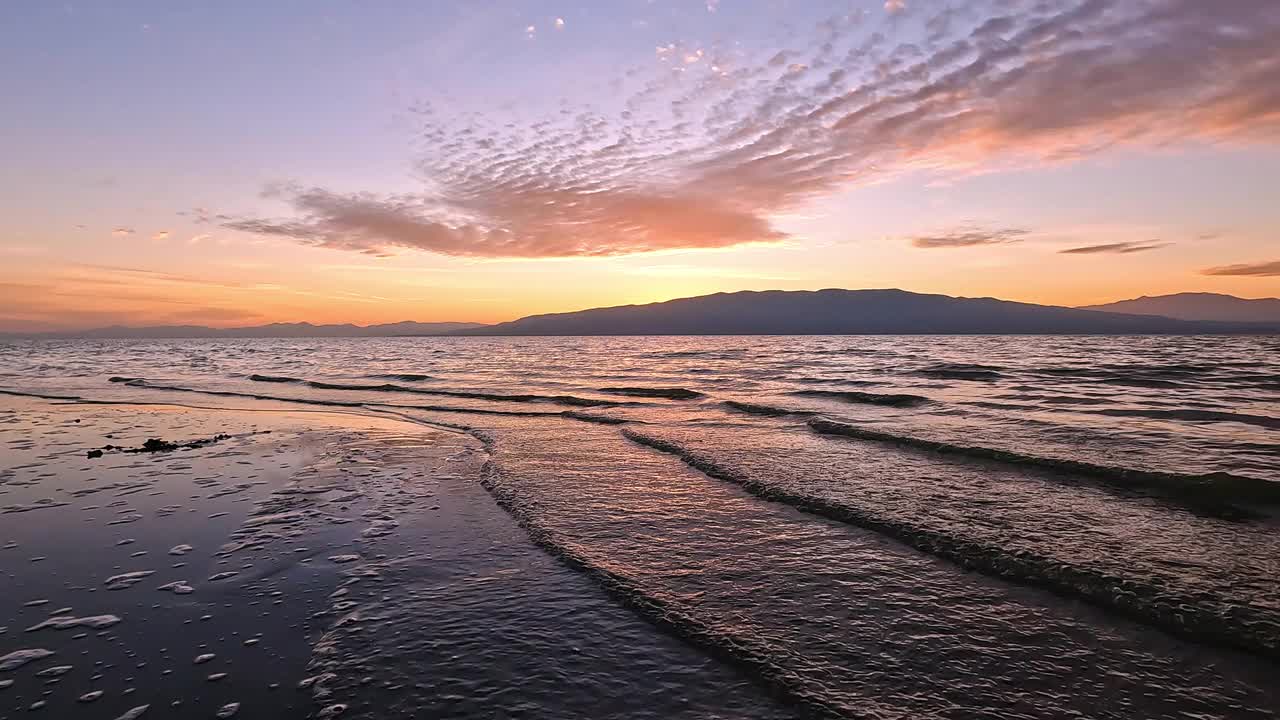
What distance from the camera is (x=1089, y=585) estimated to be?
20.7ft

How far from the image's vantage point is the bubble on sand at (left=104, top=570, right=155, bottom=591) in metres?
6.09

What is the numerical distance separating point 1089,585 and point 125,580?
33.1 feet

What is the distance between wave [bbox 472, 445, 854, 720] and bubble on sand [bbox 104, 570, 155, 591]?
4164 millimetres

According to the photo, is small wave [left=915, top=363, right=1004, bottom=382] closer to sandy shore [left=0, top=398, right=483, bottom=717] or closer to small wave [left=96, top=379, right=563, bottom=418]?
small wave [left=96, top=379, right=563, bottom=418]

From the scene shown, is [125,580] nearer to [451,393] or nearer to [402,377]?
[451,393]

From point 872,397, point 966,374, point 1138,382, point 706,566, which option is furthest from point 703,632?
point 966,374

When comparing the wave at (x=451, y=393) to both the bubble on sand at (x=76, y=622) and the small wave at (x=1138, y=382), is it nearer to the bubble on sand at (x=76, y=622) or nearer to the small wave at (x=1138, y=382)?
the bubble on sand at (x=76, y=622)

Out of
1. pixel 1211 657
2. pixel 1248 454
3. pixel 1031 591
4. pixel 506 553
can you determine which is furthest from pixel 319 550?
pixel 1248 454

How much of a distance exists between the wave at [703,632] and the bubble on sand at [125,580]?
416 cm

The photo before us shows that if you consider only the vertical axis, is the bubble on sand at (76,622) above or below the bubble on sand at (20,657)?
below

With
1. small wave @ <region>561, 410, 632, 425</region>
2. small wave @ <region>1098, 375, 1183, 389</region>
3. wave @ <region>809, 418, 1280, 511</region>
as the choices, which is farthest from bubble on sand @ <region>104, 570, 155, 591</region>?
small wave @ <region>1098, 375, 1183, 389</region>

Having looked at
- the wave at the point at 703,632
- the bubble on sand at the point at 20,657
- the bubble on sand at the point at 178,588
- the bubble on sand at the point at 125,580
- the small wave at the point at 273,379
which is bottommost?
the wave at the point at 703,632

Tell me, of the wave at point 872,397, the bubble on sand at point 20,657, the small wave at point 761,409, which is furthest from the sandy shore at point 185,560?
the wave at point 872,397

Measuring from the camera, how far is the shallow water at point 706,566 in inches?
176
